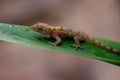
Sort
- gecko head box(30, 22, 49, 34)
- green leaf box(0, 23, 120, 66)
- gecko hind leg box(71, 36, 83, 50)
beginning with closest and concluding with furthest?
green leaf box(0, 23, 120, 66), gecko hind leg box(71, 36, 83, 50), gecko head box(30, 22, 49, 34)

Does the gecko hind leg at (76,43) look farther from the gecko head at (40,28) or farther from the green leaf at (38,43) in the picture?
the gecko head at (40,28)

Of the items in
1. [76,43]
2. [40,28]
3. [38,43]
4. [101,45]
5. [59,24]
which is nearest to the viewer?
[38,43]

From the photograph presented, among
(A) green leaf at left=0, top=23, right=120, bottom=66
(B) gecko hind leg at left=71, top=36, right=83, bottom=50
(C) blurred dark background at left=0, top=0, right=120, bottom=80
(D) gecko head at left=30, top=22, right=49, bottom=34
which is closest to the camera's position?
(A) green leaf at left=0, top=23, right=120, bottom=66

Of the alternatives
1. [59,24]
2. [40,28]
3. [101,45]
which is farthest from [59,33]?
[59,24]

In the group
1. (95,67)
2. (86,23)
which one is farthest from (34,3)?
(95,67)

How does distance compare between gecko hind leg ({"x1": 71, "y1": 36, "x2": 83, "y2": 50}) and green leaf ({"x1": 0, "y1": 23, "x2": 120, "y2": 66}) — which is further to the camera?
gecko hind leg ({"x1": 71, "y1": 36, "x2": 83, "y2": 50})

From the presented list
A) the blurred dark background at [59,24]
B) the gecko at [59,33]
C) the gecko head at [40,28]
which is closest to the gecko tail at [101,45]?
the gecko at [59,33]

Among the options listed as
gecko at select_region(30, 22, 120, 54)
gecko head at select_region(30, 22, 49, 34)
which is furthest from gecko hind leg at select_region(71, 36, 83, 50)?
gecko head at select_region(30, 22, 49, 34)

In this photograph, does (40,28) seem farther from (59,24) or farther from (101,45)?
(59,24)

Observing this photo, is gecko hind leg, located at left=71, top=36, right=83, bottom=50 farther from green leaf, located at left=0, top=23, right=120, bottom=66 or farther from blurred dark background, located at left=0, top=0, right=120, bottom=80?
blurred dark background, located at left=0, top=0, right=120, bottom=80
